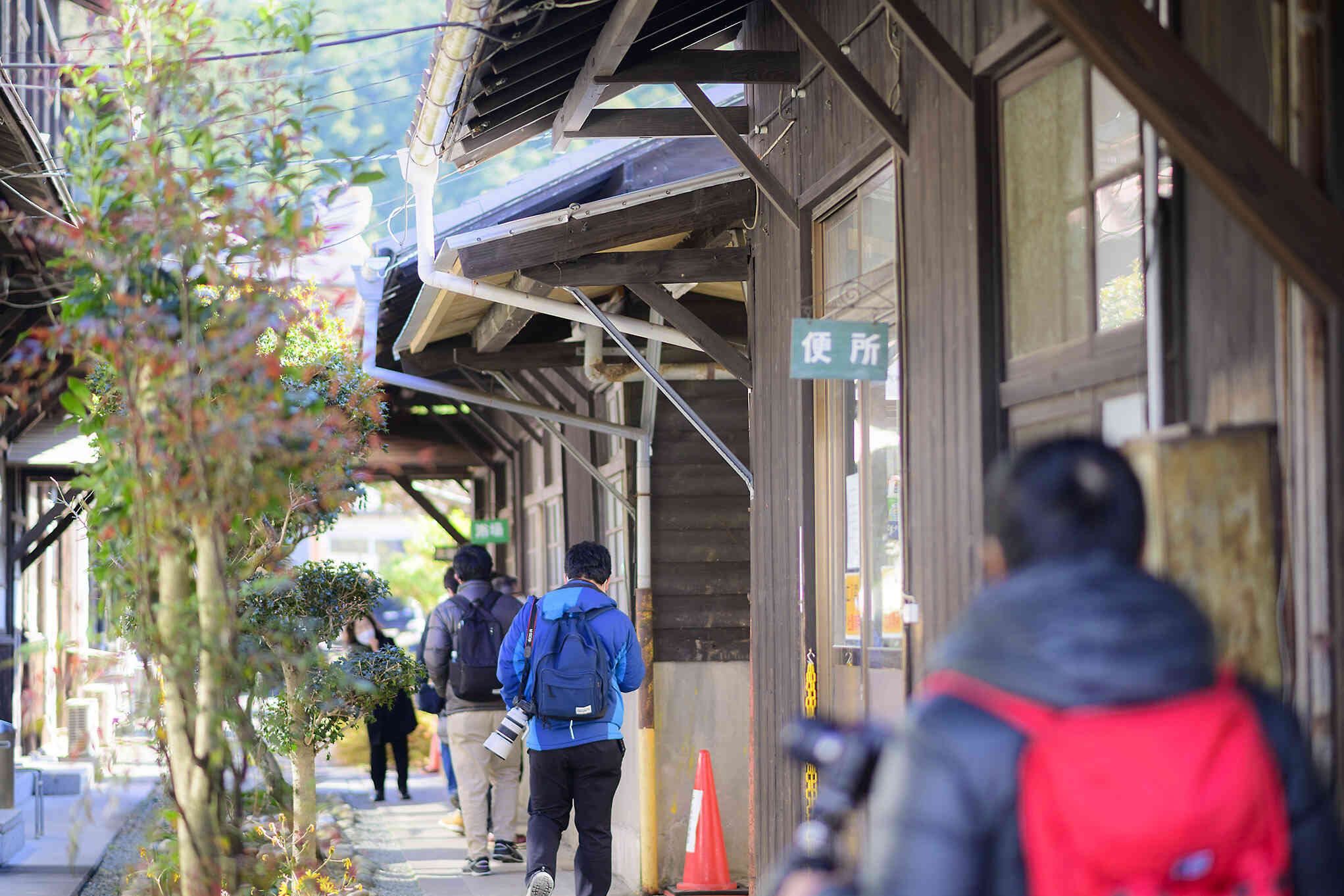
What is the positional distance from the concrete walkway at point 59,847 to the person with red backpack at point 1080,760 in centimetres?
265

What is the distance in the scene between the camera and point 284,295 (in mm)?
3975

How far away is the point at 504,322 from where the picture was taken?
9008 mm

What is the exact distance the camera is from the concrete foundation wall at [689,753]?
8.59 m

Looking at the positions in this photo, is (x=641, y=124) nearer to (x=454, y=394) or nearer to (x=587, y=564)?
(x=587, y=564)

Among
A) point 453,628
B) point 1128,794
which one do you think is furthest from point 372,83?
point 1128,794

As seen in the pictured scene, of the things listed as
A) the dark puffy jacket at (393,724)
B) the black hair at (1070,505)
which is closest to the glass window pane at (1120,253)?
the black hair at (1070,505)

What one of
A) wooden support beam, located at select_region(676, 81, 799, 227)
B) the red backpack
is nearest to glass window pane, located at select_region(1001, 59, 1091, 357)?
the red backpack

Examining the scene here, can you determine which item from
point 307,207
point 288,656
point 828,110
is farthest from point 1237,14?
point 288,656

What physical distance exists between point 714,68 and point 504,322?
351 centimetres

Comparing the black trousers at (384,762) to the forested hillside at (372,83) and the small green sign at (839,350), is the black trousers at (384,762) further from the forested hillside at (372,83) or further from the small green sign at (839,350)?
the small green sign at (839,350)

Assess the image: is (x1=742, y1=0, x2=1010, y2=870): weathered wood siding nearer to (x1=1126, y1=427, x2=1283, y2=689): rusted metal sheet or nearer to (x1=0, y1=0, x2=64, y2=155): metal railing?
(x1=1126, y1=427, x2=1283, y2=689): rusted metal sheet

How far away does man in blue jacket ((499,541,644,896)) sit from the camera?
6.71m

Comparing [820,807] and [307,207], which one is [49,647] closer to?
[307,207]

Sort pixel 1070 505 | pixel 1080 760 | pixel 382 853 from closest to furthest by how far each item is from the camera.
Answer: pixel 1080 760
pixel 1070 505
pixel 382 853
